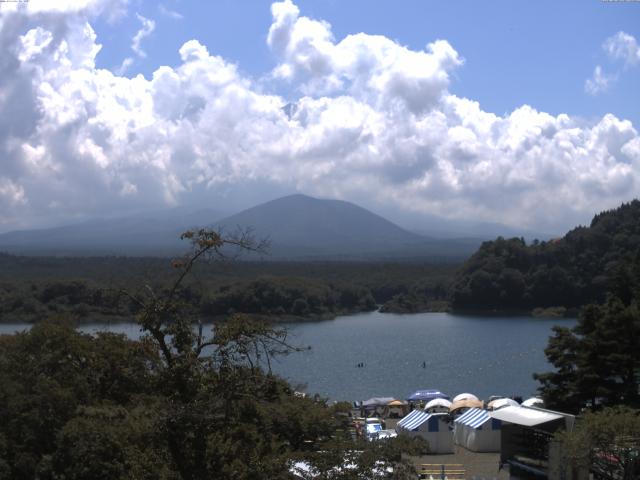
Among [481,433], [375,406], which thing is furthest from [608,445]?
[375,406]

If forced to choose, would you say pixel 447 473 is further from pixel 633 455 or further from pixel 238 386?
pixel 238 386

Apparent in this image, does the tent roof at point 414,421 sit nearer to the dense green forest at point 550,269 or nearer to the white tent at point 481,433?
the white tent at point 481,433

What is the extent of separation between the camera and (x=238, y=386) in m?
6.16

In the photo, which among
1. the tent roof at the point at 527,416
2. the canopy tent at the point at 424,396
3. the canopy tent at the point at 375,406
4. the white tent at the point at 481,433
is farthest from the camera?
the canopy tent at the point at 424,396

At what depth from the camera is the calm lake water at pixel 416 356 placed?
1278 inches

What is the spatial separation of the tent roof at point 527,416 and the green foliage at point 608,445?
2.16m

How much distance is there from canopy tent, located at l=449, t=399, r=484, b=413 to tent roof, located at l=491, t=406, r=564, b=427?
7814mm

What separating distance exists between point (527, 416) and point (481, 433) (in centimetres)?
340

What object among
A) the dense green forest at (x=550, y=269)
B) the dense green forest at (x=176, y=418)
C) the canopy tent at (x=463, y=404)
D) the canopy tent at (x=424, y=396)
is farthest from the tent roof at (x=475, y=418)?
the dense green forest at (x=550, y=269)

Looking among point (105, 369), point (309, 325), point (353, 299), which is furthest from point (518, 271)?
point (105, 369)

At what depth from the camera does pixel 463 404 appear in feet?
75.3

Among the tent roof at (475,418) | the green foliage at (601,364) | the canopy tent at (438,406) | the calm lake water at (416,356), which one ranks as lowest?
the calm lake water at (416,356)

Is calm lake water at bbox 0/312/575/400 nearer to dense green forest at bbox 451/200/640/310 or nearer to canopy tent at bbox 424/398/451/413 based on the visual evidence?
canopy tent at bbox 424/398/451/413

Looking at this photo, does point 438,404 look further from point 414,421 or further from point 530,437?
point 530,437
